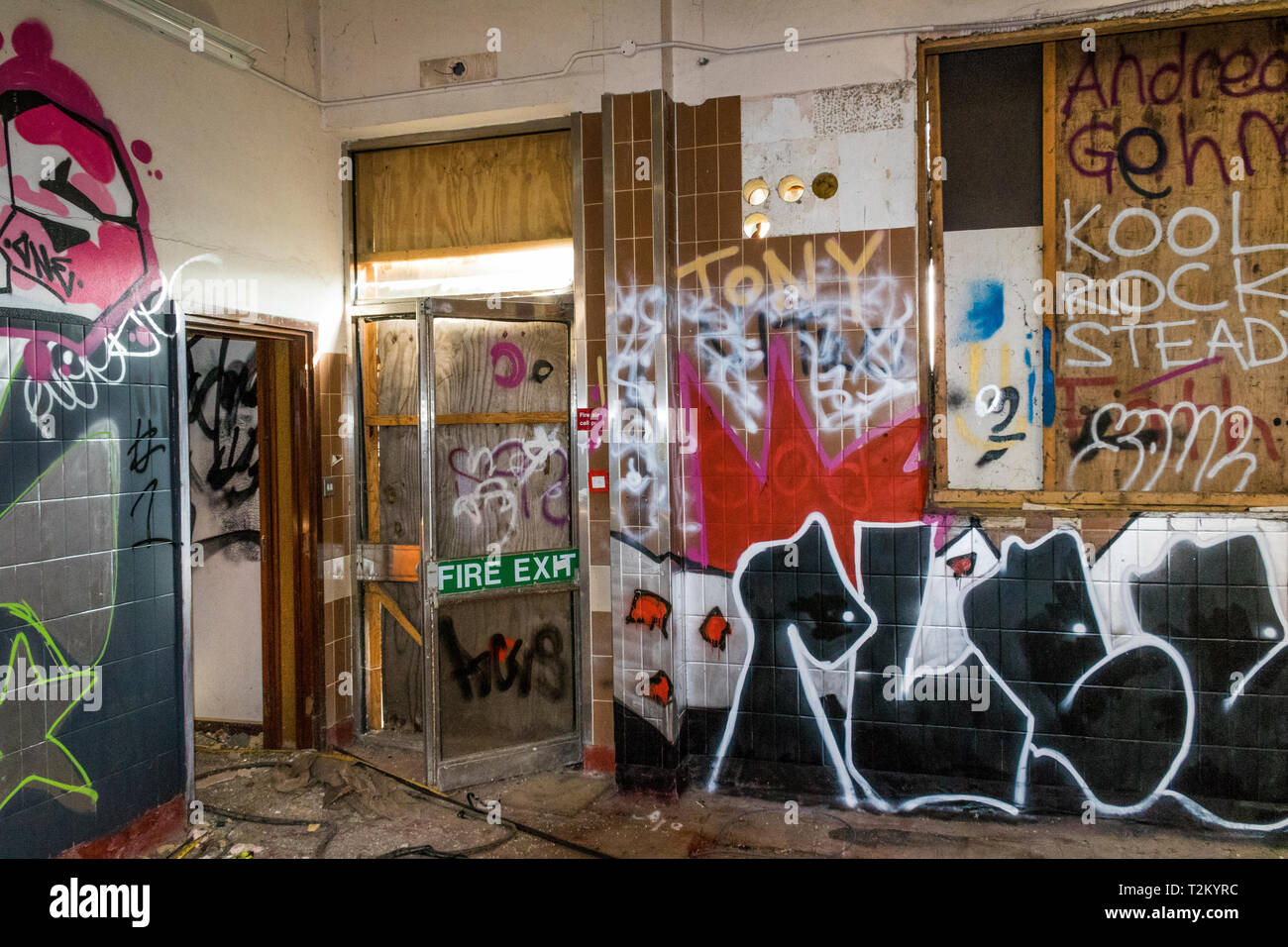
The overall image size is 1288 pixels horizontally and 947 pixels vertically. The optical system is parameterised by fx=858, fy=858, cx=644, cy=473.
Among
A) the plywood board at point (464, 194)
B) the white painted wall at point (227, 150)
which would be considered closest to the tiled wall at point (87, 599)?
the white painted wall at point (227, 150)

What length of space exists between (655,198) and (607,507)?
1.55 metres

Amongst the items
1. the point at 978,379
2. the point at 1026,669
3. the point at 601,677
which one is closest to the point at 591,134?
the point at 978,379

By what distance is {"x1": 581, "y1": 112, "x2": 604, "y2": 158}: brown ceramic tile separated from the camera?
434 cm

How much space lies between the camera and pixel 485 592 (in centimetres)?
443

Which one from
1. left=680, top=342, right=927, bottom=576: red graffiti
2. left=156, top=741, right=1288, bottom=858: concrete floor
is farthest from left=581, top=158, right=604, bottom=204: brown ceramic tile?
left=156, top=741, right=1288, bottom=858: concrete floor

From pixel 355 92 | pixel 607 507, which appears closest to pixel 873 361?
pixel 607 507

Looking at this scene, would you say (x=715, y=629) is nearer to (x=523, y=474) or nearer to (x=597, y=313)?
(x=523, y=474)

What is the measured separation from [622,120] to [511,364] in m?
1.35

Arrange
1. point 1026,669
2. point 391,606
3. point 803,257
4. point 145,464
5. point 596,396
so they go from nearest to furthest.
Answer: point 145,464 → point 1026,669 → point 803,257 → point 596,396 → point 391,606

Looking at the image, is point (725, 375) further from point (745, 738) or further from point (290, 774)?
point (290, 774)

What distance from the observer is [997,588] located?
3922 mm

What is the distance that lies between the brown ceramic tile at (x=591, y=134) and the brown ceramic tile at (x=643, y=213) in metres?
0.36

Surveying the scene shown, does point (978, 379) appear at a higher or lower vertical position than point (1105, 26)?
lower

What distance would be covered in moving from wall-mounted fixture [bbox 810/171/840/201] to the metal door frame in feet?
4.38
